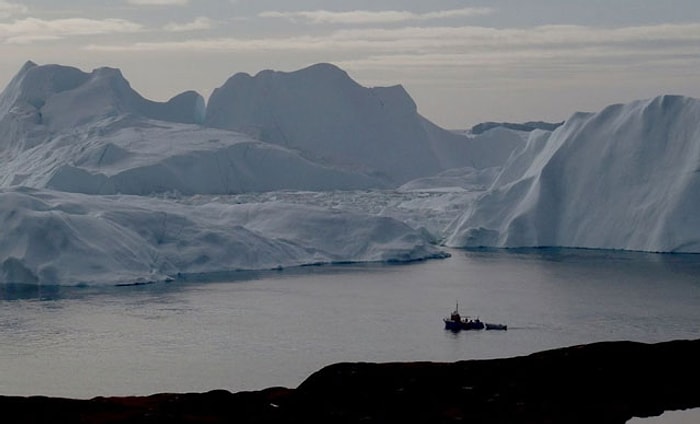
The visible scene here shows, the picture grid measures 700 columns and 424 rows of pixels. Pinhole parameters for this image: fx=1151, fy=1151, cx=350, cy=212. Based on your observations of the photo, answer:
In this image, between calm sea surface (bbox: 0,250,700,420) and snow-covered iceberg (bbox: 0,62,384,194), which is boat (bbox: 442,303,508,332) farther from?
snow-covered iceberg (bbox: 0,62,384,194)

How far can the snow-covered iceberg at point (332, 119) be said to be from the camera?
5862cm

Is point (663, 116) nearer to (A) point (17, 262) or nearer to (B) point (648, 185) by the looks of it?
(B) point (648, 185)

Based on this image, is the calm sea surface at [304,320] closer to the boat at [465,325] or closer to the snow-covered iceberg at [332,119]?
the boat at [465,325]

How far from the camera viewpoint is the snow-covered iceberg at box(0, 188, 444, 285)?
1242 inches

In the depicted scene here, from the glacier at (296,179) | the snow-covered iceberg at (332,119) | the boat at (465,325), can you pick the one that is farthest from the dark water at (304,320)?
the snow-covered iceberg at (332,119)

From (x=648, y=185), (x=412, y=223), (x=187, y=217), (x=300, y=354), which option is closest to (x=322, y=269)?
(x=187, y=217)

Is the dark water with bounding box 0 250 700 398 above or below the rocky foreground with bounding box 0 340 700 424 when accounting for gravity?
below

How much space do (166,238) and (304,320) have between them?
1090cm

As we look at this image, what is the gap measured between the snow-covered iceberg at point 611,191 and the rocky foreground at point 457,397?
3297cm

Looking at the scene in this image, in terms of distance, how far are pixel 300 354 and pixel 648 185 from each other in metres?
21.9

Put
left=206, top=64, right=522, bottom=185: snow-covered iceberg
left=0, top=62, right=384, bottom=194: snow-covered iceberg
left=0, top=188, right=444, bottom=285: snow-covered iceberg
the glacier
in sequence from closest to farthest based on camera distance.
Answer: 1. left=0, top=188, right=444, bottom=285: snow-covered iceberg
2. the glacier
3. left=0, top=62, right=384, bottom=194: snow-covered iceberg
4. left=206, top=64, right=522, bottom=185: snow-covered iceberg

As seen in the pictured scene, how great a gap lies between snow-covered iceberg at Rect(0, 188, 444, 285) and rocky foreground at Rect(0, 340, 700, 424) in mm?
25420

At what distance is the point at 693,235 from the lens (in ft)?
129

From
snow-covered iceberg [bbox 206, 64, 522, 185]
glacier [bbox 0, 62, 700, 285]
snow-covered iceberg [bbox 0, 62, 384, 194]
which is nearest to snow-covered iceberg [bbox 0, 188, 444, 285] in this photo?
glacier [bbox 0, 62, 700, 285]
